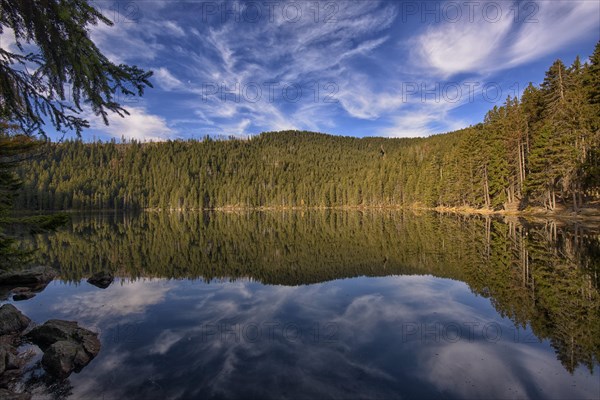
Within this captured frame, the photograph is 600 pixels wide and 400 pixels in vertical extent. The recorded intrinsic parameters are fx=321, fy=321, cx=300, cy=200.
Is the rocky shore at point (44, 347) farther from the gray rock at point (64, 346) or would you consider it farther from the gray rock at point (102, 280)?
the gray rock at point (102, 280)

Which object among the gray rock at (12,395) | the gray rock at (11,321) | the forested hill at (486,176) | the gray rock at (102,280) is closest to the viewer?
the gray rock at (12,395)

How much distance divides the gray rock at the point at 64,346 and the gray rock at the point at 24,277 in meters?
10.0

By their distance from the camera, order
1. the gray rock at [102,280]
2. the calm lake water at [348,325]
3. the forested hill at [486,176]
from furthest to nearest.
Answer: the forested hill at [486,176], the gray rock at [102,280], the calm lake water at [348,325]

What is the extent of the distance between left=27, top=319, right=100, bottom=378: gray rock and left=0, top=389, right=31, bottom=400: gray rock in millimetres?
992

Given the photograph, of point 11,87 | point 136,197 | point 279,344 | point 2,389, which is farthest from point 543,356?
point 136,197

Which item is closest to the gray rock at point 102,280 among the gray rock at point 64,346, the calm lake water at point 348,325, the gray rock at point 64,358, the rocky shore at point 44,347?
the calm lake water at point 348,325

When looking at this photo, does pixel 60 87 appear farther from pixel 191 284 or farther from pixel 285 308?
pixel 191 284

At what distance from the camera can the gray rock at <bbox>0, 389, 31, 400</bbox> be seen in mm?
6219

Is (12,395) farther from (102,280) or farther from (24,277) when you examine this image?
(24,277)

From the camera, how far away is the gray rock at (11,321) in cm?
1011

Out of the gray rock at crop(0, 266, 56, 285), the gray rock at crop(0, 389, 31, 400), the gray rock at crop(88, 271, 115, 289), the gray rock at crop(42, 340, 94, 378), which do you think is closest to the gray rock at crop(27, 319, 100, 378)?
the gray rock at crop(42, 340, 94, 378)

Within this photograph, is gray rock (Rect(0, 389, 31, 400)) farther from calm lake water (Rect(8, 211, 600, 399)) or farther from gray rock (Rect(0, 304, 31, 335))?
gray rock (Rect(0, 304, 31, 335))

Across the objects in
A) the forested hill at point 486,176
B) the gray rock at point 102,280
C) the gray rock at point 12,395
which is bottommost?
the gray rock at point 102,280

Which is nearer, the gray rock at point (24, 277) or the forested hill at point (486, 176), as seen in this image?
the gray rock at point (24, 277)
